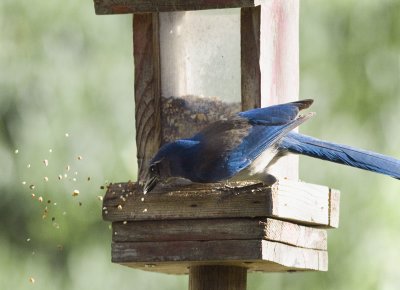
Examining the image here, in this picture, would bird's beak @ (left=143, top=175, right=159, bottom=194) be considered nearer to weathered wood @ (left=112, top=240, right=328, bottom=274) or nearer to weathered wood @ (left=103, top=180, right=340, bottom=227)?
weathered wood @ (left=103, top=180, right=340, bottom=227)

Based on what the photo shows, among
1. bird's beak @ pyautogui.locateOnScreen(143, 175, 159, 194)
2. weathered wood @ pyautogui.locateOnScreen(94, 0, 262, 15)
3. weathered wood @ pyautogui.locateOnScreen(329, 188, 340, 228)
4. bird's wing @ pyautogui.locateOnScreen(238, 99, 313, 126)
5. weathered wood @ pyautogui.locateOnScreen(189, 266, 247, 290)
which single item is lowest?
weathered wood @ pyautogui.locateOnScreen(189, 266, 247, 290)

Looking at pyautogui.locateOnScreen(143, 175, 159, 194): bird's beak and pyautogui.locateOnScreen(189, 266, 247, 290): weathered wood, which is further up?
pyautogui.locateOnScreen(143, 175, 159, 194): bird's beak

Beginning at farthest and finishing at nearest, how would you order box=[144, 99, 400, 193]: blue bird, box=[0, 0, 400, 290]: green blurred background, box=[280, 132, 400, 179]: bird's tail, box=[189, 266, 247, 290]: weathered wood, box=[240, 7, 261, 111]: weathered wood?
box=[0, 0, 400, 290]: green blurred background < box=[280, 132, 400, 179]: bird's tail < box=[240, 7, 261, 111]: weathered wood < box=[144, 99, 400, 193]: blue bird < box=[189, 266, 247, 290]: weathered wood

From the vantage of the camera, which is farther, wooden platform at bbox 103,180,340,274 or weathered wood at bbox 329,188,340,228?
weathered wood at bbox 329,188,340,228

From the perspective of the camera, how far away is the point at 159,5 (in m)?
5.96

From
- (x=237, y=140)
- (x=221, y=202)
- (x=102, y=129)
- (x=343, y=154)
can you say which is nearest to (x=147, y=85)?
(x=237, y=140)

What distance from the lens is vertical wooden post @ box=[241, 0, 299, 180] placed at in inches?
235

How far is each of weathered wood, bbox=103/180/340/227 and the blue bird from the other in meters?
0.08

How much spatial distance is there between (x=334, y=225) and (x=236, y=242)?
0.67 meters

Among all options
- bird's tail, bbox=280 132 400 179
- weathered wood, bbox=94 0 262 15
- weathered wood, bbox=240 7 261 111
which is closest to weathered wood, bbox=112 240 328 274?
bird's tail, bbox=280 132 400 179

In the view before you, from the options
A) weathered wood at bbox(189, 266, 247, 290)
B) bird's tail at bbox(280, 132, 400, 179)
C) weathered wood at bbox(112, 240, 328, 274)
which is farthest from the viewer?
bird's tail at bbox(280, 132, 400, 179)

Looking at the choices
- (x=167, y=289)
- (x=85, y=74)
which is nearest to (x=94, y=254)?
(x=167, y=289)

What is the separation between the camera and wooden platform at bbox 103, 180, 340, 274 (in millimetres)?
5496

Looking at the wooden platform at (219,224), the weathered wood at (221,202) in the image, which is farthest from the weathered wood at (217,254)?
the weathered wood at (221,202)
